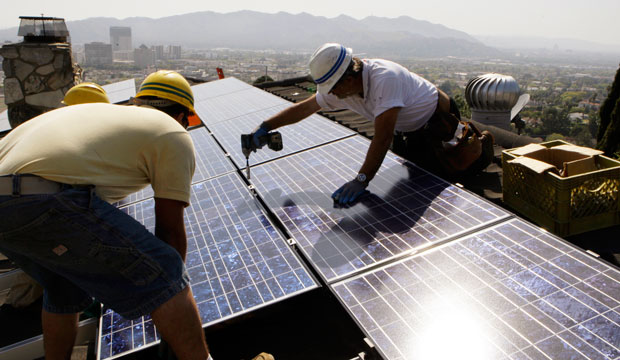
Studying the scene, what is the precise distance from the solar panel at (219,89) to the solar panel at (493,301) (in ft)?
27.5

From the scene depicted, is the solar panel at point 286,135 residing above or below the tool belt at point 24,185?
below

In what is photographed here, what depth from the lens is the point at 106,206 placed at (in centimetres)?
210

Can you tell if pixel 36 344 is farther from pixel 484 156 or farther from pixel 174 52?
pixel 174 52

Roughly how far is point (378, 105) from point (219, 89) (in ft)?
26.3

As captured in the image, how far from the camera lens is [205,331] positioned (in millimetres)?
2301

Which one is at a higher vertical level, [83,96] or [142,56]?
[83,96]

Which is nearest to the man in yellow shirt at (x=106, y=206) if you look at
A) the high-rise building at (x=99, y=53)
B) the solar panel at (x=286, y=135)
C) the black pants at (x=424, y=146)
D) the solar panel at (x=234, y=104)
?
the solar panel at (x=286, y=135)

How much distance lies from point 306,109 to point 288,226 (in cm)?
200

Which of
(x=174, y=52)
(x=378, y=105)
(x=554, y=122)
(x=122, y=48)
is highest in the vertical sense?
(x=378, y=105)

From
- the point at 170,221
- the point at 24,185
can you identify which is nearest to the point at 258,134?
the point at 170,221

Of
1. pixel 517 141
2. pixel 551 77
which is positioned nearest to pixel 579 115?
pixel 551 77

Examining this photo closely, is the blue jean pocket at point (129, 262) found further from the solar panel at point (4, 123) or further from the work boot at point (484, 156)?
the solar panel at point (4, 123)

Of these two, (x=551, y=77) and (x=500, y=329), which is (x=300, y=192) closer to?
(x=500, y=329)

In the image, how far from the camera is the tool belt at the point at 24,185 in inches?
76.1
